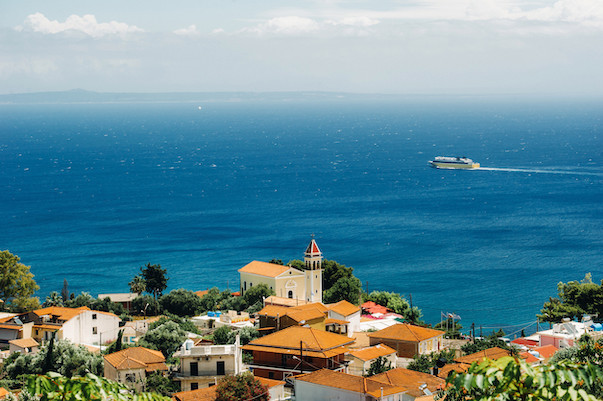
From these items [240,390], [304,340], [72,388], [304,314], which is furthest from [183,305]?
[72,388]

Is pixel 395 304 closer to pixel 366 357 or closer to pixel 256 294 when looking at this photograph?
pixel 256 294

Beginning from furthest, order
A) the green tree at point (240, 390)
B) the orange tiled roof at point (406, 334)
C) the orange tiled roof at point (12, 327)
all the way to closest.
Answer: the orange tiled roof at point (12, 327), the orange tiled roof at point (406, 334), the green tree at point (240, 390)

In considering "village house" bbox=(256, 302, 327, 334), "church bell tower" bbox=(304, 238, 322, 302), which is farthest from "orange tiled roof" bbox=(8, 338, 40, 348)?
"church bell tower" bbox=(304, 238, 322, 302)

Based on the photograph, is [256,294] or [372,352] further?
[256,294]

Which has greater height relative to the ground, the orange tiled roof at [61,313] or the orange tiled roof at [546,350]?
the orange tiled roof at [546,350]

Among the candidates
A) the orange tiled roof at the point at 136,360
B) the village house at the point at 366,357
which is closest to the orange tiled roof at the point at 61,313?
the orange tiled roof at the point at 136,360

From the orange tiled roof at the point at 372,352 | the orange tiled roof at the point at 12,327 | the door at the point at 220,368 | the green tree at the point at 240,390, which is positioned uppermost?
the green tree at the point at 240,390

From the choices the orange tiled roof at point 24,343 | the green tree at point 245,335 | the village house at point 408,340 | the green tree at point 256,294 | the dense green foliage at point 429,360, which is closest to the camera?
the dense green foliage at point 429,360

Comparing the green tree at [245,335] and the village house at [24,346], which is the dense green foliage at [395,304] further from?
the village house at [24,346]
